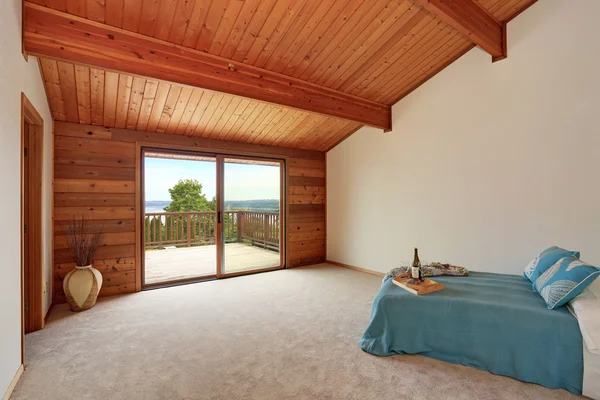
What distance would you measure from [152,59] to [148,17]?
1.08 feet

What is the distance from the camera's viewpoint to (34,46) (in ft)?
7.27

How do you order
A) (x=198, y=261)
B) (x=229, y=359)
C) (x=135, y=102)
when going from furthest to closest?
(x=198, y=261), (x=135, y=102), (x=229, y=359)

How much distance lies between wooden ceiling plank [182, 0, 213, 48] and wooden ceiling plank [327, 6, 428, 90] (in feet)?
5.33

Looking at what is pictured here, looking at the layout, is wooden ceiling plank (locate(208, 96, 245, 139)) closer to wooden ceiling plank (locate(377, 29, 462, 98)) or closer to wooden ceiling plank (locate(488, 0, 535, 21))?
wooden ceiling plank (locate(377, 29, 462, 98))

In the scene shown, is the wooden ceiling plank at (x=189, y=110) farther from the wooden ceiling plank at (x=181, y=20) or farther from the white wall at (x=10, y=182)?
the white wall at (x=10, y=182)

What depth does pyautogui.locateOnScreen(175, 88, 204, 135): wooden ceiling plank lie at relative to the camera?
133 inches

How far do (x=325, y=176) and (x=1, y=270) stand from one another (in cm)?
472

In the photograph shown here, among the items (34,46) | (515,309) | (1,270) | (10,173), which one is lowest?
(515,309)

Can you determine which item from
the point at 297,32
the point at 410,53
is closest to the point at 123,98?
the point at 297,32

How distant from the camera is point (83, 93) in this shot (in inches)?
122

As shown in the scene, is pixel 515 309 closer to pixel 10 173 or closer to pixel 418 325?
pixel 418 325

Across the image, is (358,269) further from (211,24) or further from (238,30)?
(211,24)

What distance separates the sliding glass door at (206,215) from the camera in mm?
4559

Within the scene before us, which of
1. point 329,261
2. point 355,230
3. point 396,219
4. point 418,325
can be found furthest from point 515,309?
point 329,261
